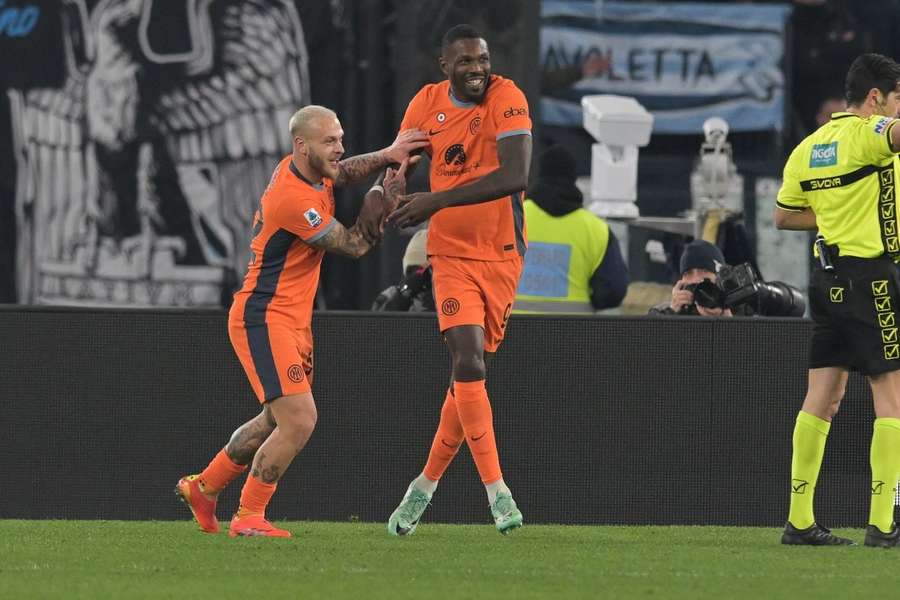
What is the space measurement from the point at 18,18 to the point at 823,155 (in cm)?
842

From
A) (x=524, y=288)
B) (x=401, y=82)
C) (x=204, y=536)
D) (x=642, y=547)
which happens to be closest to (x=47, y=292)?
(x=401, y=82)

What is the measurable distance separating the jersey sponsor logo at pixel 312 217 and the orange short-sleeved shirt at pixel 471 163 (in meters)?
0.59

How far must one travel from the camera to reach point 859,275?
27.8 ft

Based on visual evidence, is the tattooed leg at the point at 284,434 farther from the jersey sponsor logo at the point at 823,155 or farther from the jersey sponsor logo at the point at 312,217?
the jersey sponsor logo at the point at 823,155

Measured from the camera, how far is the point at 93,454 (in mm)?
10070

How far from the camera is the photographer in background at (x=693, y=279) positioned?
10.9 metres

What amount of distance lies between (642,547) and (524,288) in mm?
2628

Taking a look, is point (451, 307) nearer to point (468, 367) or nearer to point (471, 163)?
point (468, 367)

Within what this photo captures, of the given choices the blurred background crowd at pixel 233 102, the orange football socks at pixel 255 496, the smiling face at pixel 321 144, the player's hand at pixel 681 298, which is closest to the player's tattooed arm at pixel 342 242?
the smiling face at pixel 321 144

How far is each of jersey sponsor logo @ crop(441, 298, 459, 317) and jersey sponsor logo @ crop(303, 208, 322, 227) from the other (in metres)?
0.67

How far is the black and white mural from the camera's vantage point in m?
15.3

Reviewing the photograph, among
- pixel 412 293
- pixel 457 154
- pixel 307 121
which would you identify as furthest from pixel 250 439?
pixel 412 293

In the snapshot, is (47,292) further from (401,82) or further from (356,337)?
(356,337)

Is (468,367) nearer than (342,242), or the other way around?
(342,242)
